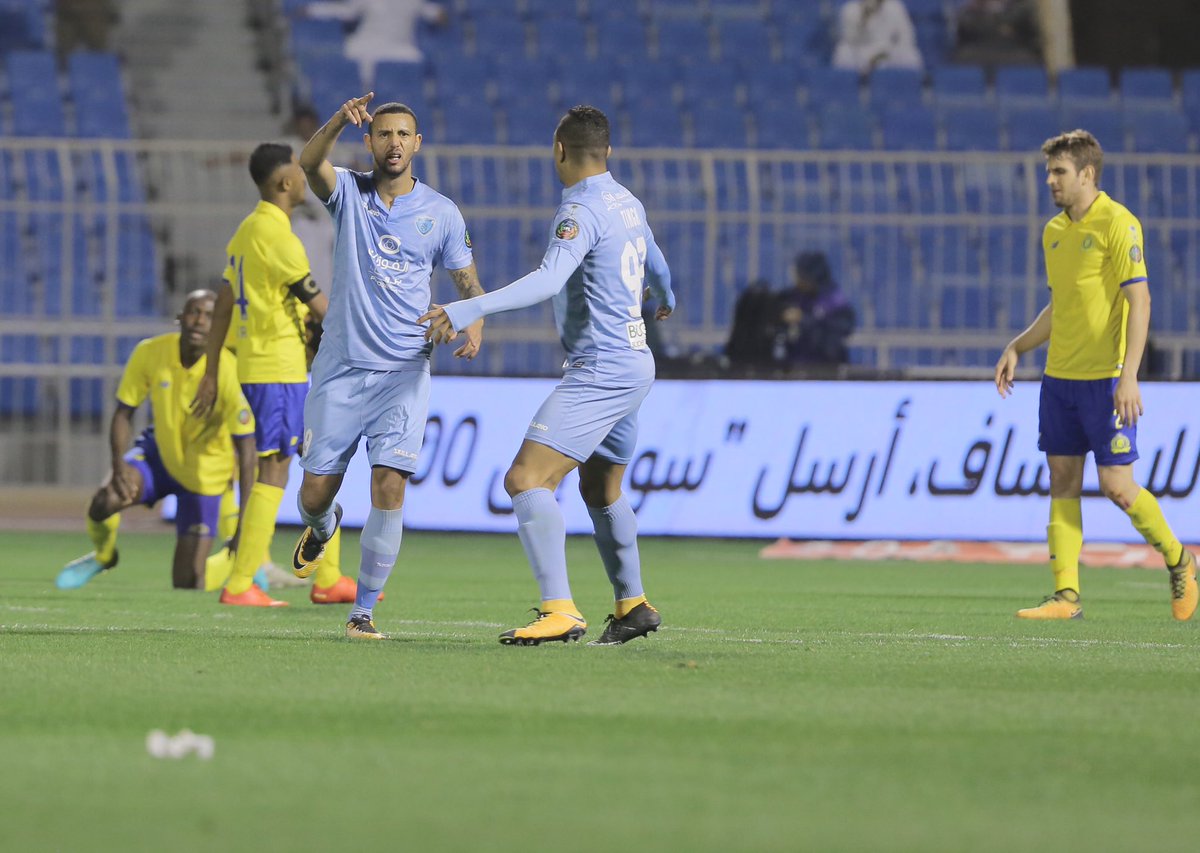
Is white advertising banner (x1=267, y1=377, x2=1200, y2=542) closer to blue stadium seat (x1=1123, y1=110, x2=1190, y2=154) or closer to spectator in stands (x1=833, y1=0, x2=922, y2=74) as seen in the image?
blue stadium seat (x1=1123, y1=110, x2=1190, y2=154)

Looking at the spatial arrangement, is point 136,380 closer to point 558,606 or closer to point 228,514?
point 228,514

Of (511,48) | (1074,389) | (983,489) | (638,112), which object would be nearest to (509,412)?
(983,489)

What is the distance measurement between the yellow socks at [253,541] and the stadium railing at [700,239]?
7.35m

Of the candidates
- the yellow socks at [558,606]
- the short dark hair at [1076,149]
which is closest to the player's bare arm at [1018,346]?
the short dark hair at [1076,149]

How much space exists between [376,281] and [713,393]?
6853 millimetres

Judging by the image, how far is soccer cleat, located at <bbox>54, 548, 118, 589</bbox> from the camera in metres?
10.2

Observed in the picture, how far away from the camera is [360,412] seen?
7.50 metres

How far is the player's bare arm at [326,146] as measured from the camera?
7.04 metres

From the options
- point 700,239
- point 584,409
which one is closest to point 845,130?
point 700,239

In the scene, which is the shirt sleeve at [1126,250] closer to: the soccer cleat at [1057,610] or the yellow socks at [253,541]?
the soccer cleat at [1057,610]

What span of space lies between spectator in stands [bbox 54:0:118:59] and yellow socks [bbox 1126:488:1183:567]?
643 inches

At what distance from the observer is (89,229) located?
16.9 meters

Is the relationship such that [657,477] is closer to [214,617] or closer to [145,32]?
[214,617]

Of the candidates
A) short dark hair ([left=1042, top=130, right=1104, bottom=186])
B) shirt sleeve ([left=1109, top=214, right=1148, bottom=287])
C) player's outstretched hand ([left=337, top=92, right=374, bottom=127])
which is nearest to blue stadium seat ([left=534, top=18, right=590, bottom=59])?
short dark hair ([left=1042, top=130, right=1104, bottom=186])
